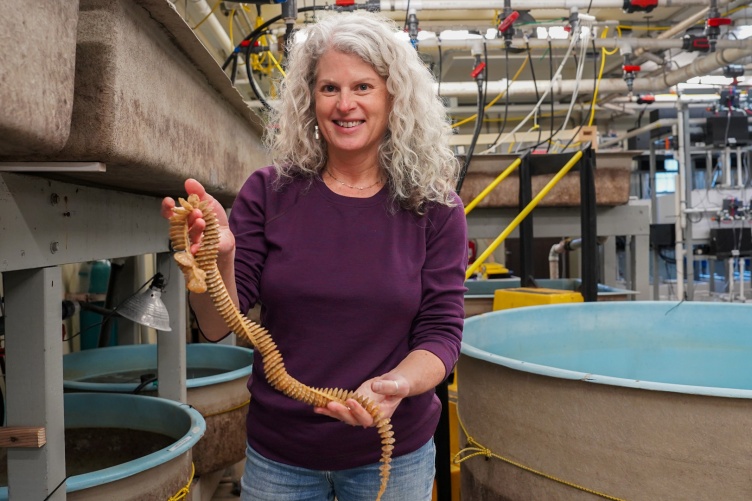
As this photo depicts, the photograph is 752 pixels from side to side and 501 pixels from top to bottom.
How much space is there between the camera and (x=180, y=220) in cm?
77

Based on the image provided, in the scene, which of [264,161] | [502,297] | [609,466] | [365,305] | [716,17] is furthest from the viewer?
[716,17]

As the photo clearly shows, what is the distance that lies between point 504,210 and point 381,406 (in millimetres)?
2652

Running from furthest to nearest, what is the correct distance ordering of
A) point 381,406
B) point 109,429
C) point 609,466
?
point 109,429
point 609,466
point 381,406

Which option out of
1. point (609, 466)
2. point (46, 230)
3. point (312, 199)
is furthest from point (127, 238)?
point (609, 466)

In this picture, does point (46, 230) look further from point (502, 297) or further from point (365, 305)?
point (502, 297)

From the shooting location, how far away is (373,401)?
2.90 feet

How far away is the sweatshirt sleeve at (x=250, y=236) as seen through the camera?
3.26 feet

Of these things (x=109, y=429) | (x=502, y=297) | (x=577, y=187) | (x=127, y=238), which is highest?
(x=577, y=187)

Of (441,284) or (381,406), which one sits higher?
(441,284)

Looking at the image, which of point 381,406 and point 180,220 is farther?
point 381,406

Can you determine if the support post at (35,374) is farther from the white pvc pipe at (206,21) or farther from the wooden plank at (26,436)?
the white pvc pipe at (206,21)

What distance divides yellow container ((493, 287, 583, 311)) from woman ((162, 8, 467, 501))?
5.92ft

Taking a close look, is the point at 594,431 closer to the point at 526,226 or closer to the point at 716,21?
the point at 526,226

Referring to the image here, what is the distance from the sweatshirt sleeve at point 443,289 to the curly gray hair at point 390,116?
38 millimetres
